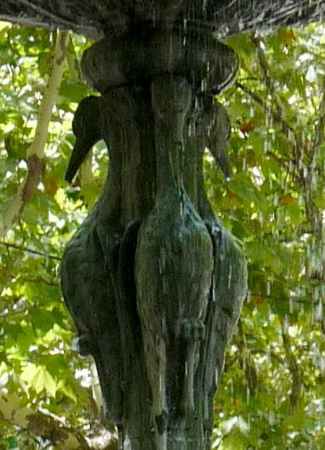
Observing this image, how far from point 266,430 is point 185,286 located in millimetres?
2103

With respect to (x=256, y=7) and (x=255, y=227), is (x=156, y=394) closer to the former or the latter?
(x=256, y=7)

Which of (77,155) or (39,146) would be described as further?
(39,146)

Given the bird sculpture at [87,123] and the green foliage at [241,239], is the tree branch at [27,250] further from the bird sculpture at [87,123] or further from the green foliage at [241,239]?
the bird sculpture at [87,123]

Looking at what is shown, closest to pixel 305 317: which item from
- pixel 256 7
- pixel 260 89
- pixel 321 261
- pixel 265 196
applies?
pixel 321 261

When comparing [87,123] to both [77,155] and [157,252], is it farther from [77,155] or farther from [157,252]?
[157,252]

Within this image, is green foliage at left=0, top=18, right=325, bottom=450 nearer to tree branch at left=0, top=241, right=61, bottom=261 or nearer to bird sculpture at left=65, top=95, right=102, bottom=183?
tree branch at left=0, top=241, right=61, bottom=261

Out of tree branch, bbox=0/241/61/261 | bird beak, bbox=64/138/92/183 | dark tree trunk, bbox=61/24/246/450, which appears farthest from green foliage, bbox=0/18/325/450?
dark tree trunk, bbox=61/24/246/450

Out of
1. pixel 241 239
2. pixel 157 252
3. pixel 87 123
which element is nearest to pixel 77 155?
pixel 87 123

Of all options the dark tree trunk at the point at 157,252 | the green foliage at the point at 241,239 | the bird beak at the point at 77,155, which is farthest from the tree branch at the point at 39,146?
the dark tree trunk at the point at 157,252

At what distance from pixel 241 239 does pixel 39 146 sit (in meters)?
0.82

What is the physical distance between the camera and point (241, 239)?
3.89m

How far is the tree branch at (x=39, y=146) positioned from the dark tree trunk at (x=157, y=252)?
1.49 m

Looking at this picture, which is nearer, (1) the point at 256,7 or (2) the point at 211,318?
(2) the point at 211,318

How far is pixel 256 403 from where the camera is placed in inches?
152
